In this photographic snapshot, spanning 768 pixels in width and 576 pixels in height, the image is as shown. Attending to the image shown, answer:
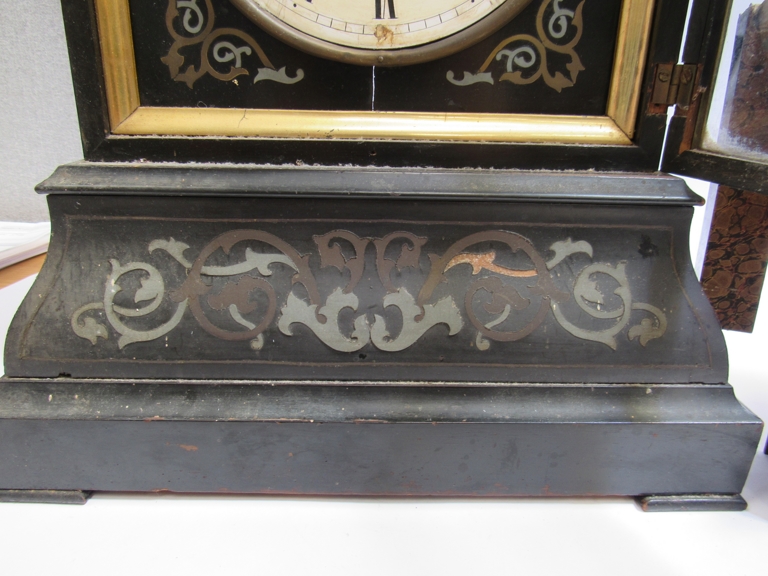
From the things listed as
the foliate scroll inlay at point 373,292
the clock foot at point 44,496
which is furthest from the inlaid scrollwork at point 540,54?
the clock foot at point 44,496

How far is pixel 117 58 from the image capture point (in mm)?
813

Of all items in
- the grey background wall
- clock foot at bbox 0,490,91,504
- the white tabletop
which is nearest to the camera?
the white tabletop

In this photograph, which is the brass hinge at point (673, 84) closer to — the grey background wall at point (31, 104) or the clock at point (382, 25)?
the clock at point (382, 25)

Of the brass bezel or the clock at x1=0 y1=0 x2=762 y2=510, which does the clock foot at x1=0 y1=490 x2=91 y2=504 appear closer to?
the clock at x1=0 y1=0 x2=762 y2=510

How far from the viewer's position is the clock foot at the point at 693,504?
855 mm

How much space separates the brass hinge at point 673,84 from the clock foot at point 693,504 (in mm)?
613

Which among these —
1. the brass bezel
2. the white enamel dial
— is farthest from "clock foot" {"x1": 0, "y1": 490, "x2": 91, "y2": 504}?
the white enamel dial

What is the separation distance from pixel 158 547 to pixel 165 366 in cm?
25

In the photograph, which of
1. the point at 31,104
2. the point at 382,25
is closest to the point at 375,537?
the point at 382,25

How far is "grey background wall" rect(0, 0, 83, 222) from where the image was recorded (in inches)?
66.5

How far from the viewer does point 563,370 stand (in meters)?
0.85

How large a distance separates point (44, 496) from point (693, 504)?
1.01 meters

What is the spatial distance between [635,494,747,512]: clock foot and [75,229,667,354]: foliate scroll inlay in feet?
0.82

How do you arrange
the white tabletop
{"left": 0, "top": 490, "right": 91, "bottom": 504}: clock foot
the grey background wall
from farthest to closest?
the grey background wall, {"left": 0, "top": 490, "right": 91, "bottom": 504}: clock foot, the white tabletop
